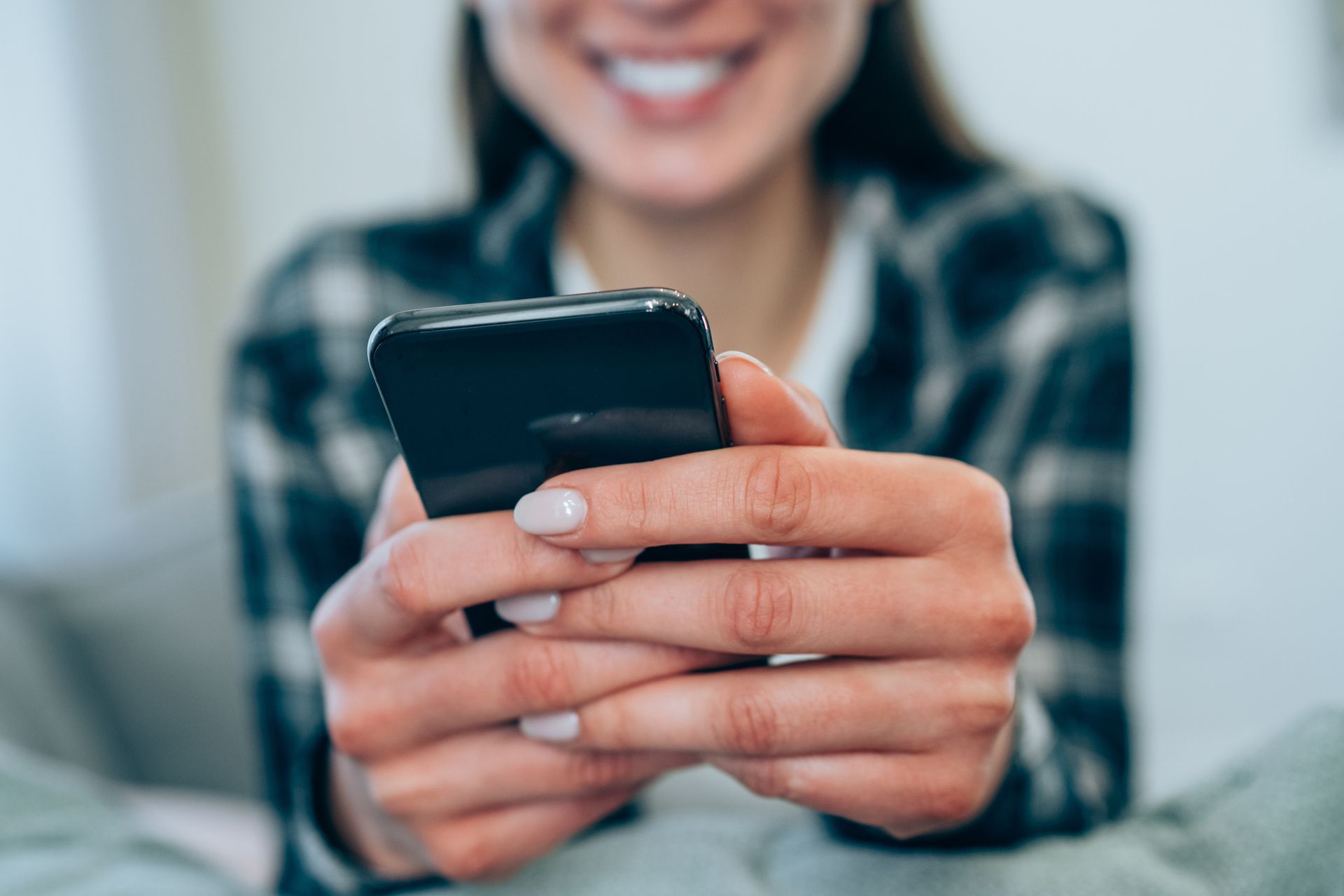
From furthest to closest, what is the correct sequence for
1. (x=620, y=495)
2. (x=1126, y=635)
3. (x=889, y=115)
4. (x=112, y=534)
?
(x=112, y=534)
(x=889, y=115)
(x=1126, y=635)
(x=620, y=495)

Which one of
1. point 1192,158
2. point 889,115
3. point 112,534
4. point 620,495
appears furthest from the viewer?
point 1192,158

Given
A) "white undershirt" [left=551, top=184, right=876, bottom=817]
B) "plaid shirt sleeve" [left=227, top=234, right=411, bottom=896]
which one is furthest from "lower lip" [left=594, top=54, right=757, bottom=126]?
"plaid shirt sleeve" [left=227, top=234, right=411, bottom=896]

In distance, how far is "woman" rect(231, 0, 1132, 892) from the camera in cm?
33

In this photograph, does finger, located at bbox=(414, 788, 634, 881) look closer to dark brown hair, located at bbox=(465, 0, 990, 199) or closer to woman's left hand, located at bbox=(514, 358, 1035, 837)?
woman's left hand, located at bbox=(514, 358, 1035, 837)

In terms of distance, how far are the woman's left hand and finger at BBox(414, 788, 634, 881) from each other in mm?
54

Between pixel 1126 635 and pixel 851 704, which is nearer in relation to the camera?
pixel 851 704

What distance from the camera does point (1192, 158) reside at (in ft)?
3.98

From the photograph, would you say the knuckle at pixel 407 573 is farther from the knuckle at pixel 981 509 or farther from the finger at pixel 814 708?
the knuckle at pixel 981 509

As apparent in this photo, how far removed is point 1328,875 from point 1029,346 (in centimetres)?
48

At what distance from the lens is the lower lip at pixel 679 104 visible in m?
0.70

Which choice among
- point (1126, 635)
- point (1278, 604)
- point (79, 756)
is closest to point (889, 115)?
point (1126, 635)

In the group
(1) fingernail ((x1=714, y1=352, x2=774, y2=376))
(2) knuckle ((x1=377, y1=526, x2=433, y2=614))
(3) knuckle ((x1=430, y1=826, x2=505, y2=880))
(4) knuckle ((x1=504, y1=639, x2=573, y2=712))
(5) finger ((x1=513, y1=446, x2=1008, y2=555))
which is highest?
(1) fingernail ((x1=714, y1=352, x2=774, y2=376))

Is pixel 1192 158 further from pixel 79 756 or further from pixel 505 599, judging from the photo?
pixel 79 756

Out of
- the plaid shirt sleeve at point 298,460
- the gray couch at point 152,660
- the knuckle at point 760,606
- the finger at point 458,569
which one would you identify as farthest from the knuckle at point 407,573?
the gray couch at point 152,660
